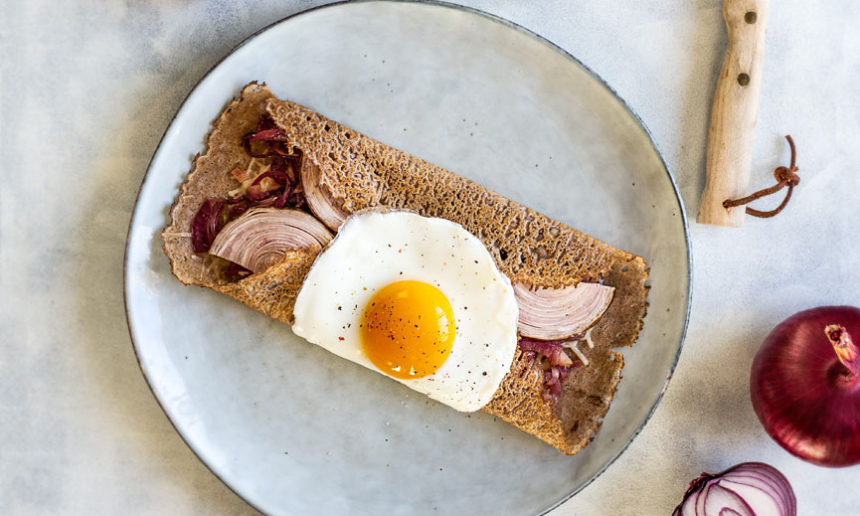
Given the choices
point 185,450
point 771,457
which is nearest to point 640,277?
point 771,457

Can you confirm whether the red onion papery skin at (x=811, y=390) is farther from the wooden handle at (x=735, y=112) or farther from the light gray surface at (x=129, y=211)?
the wooden handle at (x=735, y=112)

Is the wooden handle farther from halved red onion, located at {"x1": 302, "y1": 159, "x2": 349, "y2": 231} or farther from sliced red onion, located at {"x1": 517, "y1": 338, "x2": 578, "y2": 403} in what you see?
halved red onion, located at {"x1": 302, "y1": 159, "x2": 349, "y2": 231}

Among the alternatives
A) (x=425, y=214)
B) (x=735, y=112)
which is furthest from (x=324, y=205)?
(x=735, y=112)

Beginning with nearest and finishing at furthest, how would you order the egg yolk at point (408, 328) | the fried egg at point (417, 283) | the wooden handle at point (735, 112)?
1. the egg yolk at point (408, 328)
2. the fried egg at point (417, 283)
3. the wooden handle at point (735, 112)

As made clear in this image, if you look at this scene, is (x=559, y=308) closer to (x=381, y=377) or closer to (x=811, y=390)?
(x=381, y=377)

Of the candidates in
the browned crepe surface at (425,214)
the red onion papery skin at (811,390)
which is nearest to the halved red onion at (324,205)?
the browned crepe surface at (425,214)

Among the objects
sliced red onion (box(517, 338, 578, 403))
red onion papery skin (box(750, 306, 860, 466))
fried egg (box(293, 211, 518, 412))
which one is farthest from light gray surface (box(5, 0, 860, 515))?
fried egg (box(293, 211, 518, 412))

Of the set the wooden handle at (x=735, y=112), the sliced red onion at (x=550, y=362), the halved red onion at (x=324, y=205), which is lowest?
the sliced red onion at (x=550, y=362)

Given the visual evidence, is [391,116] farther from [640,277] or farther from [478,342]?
[640,277]
